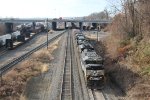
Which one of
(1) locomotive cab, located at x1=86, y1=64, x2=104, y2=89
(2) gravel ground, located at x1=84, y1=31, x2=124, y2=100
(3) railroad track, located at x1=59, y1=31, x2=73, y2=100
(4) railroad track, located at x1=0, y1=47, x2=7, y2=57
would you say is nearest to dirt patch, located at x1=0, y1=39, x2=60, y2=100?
(3) railroad track, located at x1=59, y1=31, x2=73, y2=100

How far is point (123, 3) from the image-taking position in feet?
Answer: 245

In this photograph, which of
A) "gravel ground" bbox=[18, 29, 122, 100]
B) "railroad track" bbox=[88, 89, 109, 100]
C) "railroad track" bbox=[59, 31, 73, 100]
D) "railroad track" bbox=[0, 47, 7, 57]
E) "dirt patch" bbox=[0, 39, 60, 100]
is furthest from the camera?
"railroad track" bbox=[0, 47, 7, 57]

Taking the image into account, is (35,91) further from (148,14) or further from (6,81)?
(148,14)

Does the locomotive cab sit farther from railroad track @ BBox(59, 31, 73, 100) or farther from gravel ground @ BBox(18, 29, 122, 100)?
railroad track @ BBox(59, 31, 73, 100)

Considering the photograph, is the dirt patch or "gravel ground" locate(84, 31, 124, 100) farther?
the dirt patch

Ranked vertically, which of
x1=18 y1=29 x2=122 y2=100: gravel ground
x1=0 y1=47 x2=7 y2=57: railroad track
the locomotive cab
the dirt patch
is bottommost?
x1=0 y1=47 x2=7 y2=57: railroad track

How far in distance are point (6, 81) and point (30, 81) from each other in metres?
2.93

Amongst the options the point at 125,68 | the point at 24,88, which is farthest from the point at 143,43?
the point at 24,88

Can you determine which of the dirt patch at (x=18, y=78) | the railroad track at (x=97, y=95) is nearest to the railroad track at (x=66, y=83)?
the railroad track at (x=97, y=95)

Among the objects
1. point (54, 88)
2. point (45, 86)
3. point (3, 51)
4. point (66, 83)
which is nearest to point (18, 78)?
point (45, 86)

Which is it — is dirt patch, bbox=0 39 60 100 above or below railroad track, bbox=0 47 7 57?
above

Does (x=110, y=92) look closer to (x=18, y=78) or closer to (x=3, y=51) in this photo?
(x=18, y=78)

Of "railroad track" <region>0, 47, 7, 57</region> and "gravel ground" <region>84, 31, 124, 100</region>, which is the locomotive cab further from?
"railroad track" <region>0, 47, 7, 57</region>

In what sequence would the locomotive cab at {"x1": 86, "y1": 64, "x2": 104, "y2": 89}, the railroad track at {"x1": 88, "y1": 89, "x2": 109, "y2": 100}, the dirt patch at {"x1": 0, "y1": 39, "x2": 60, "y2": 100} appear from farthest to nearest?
the locomotive cab at {"x1": 86, "y1": 64, "x2": 104, "y2": 89}
the dirt patch at {"x1": 0, "y1": 39, "x2": 60, "y2": 100}
the railroad track at {"x1": 88, "y1": 89, "x2": 109, "y2": 100}
